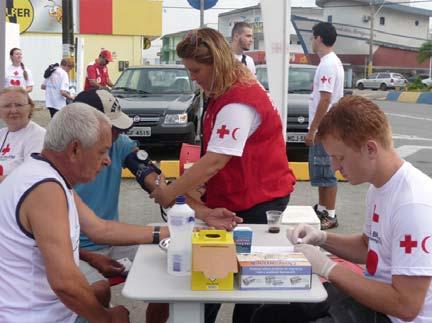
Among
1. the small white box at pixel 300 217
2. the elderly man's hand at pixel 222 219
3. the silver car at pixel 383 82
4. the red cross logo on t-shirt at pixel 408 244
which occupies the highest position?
the silver car at pixel 383 82

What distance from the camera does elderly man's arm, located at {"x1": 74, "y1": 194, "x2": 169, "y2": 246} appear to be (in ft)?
8.95

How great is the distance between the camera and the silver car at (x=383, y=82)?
44.6m

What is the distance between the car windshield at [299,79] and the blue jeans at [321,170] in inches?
180

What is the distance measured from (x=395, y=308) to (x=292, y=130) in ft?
23.4

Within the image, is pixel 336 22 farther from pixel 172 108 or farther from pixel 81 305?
pixel 81 305

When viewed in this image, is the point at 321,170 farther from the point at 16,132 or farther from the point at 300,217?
the point at 16,132

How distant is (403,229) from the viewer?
1990 mm

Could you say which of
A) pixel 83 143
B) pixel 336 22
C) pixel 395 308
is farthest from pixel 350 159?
pixel 336 22

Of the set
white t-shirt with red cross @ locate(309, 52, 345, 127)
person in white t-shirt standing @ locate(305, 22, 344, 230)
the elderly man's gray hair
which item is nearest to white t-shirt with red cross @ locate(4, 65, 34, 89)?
person in white t-shirt standing @ locate(305, 22, 344, 230)

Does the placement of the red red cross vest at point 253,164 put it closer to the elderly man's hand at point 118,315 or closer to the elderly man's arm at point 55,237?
the elderly man's hand at point 118,315

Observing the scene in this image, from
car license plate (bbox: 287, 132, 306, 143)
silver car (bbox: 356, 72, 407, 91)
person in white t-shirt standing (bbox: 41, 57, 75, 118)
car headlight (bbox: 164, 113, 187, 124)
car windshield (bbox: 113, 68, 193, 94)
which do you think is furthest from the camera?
silver car (bbox: 356, 72, 407, 91)

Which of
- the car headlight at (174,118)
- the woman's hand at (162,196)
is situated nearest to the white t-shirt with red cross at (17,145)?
the woman's hand at (162,196)

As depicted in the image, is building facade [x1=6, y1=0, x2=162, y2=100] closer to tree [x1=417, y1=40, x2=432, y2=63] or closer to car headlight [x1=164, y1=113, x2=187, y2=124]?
car headlight [x1=164, y1=113, x2=187, y2=124]

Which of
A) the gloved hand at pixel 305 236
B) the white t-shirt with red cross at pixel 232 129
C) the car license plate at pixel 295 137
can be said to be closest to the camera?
the gloved hand at pixel 305 236
